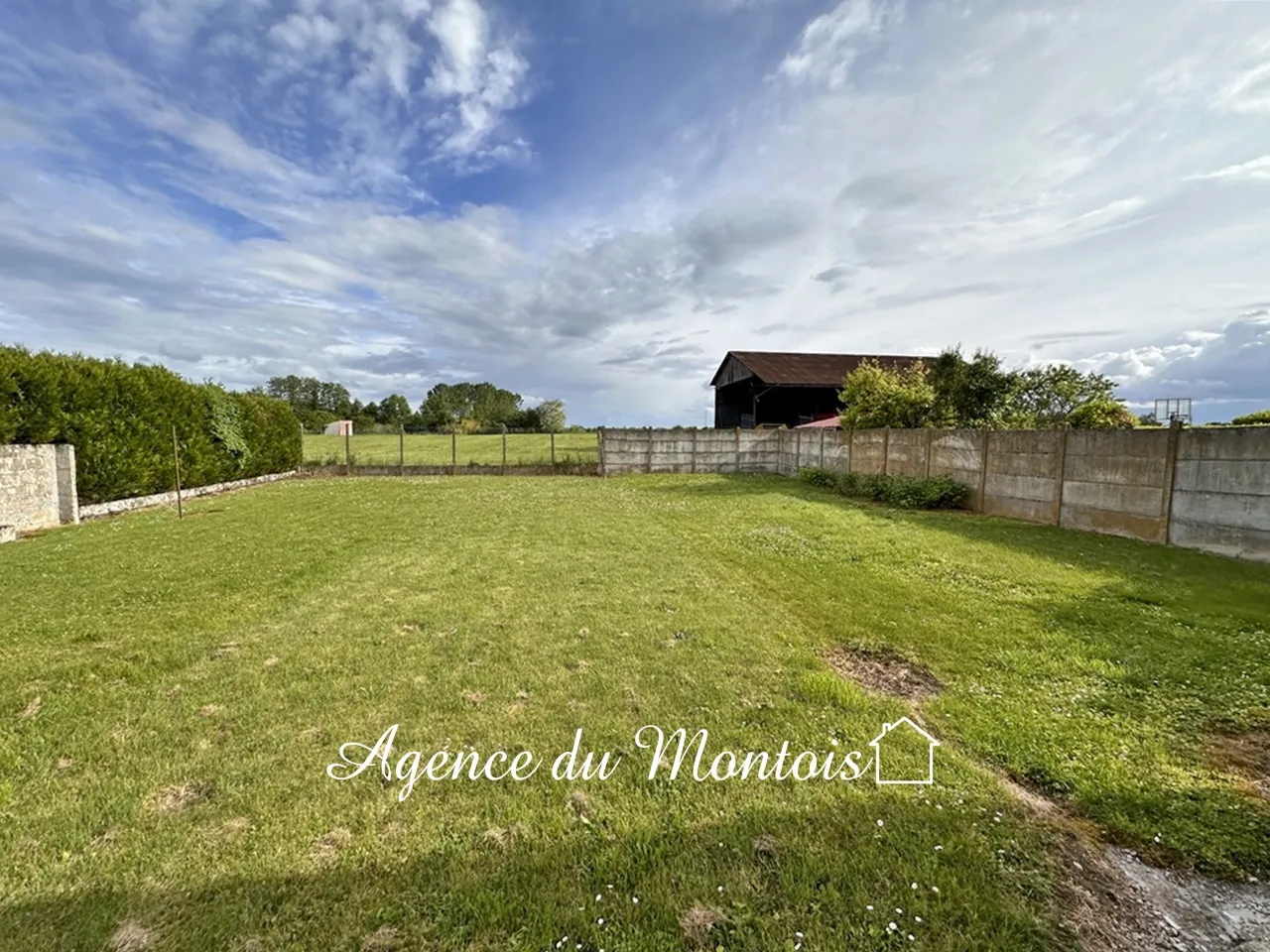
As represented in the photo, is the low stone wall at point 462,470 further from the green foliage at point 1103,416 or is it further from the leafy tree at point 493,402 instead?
the leafy tree at point 493,402

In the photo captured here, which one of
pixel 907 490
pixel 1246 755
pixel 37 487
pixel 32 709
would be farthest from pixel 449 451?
pixel 1246 755

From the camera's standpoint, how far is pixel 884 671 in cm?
323

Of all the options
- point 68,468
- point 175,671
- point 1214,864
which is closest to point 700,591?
point 1214,864

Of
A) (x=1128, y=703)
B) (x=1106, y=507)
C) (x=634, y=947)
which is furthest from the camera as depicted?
(x=1106, y=507)

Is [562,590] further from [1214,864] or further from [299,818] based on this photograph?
[1214,864]

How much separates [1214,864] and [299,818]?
3.22m

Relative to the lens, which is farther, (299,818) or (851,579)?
(851,579)

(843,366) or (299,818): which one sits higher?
(843,366)

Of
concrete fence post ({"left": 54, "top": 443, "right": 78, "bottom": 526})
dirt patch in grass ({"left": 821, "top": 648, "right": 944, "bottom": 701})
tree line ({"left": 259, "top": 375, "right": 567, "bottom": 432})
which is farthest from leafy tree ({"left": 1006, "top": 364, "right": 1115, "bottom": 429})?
tree line ({"left": 259, "top": 375, "right": 567, "bottom": 432})

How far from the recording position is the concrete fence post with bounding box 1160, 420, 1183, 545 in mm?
6250

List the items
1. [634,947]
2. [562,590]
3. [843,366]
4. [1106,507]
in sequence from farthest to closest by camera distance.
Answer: [843,366]
[1106,507]
[562,590]
[634,947]

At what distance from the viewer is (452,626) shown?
12.6 ft

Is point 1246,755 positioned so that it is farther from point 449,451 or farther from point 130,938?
point 449,451

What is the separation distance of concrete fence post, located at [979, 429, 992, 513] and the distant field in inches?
445
